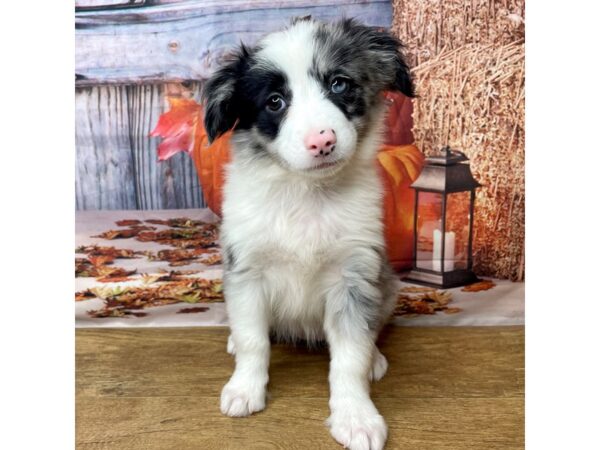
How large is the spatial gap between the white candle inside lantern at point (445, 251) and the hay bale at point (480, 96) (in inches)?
5.4

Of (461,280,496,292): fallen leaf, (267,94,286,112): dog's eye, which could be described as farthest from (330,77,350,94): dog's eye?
(461,280,496,292): fallen leaf

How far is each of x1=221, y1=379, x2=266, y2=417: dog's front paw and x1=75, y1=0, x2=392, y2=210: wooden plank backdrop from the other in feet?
3.98

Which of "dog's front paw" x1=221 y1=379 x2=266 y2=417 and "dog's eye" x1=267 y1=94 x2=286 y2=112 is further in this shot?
"dog's front paw" x1=221 y1=379 x2=266 y2=417

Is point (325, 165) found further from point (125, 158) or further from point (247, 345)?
point (125, 158)

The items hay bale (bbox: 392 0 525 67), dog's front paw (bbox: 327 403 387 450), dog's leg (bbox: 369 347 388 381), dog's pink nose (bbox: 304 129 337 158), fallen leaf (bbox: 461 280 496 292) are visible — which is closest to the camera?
dog's pink nose (bbox: 304 129 337 158)

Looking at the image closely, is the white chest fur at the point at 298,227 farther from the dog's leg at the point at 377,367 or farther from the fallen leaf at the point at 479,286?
the fallen leaf at the point at 479,286

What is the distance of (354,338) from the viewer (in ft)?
7.52

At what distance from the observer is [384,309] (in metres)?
2.59

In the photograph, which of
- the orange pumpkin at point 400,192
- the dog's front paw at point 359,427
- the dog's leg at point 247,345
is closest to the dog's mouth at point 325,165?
the dog's leg at point 247,345

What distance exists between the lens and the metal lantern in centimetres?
318

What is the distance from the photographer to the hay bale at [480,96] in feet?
10.1

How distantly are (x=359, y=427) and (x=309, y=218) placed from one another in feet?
2.50

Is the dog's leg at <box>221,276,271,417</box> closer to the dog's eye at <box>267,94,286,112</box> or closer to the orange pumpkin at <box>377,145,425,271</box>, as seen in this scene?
the dog's eye at <box>267,94,286,112</box>

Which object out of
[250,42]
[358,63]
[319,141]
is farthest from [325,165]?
[250,42]
